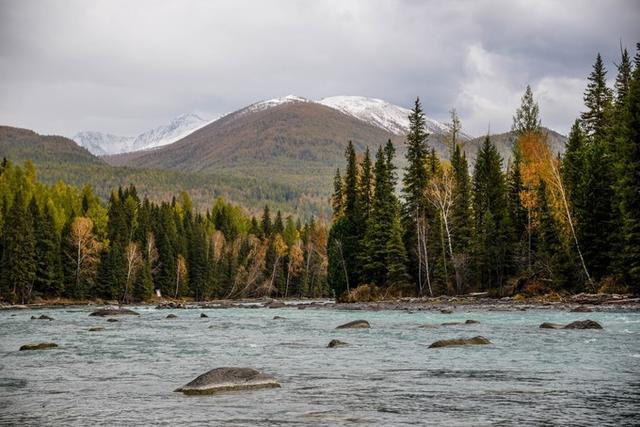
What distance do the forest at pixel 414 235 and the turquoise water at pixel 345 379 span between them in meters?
25.2

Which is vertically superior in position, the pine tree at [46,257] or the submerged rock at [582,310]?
the pine tree at [46,257]

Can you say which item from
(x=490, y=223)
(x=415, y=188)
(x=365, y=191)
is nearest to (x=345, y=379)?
(x=490, y=223)

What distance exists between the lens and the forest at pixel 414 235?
189 ft

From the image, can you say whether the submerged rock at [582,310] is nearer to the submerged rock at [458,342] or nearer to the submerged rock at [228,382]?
the submerged rock at [458,342]

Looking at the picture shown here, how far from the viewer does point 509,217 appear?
7238 centimetres

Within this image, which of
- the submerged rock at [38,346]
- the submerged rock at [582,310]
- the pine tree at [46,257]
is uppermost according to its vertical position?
the pine tree at [46,257]

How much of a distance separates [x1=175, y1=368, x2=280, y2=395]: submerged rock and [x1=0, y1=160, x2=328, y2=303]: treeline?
269ft

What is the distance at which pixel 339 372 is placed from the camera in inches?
784

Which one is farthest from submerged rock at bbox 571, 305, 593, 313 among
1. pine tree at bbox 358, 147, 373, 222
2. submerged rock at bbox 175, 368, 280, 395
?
pine tree at bbox 358, 147, 373, 222

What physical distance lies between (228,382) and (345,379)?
3.41m

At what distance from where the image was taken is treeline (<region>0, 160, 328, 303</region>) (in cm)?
9744

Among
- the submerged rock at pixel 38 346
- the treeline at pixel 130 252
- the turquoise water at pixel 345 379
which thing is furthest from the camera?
the treeline at pixel 130 252

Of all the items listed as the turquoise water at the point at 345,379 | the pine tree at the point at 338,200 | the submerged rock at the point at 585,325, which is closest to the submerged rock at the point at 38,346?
the turquoise water at the point at 345,379

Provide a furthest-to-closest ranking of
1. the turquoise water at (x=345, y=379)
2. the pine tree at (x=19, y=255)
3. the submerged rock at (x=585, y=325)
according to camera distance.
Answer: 1. the pine tree at (x=19, y=255)
2. the submerged rock at (x=585, y=325)
3. the turquoise water at (x=345, y=379)
